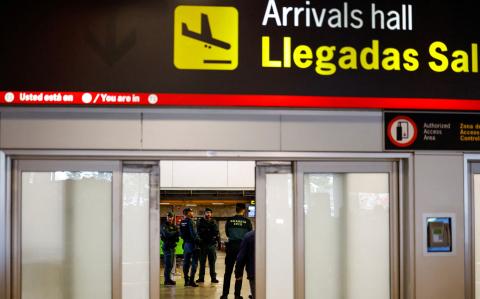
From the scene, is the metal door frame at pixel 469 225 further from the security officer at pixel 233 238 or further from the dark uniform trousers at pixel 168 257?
the dark uniform trousers at pixel 168 257

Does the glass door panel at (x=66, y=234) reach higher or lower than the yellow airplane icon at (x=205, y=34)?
lower

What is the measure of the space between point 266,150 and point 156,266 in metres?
1.45

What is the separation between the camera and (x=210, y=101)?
4.83 m

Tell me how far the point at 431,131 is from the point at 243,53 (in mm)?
1870

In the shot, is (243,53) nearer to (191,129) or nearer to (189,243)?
(191,129)

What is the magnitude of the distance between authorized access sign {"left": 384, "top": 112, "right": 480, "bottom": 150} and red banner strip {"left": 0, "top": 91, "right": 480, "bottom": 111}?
0.31 ft

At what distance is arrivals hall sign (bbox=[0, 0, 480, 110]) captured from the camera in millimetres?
4762

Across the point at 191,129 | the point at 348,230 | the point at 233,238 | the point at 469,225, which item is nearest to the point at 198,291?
the point at 233,238

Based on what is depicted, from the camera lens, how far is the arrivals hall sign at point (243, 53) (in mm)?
4762

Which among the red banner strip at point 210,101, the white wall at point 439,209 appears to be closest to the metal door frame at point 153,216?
the red banner strip at point 210,101

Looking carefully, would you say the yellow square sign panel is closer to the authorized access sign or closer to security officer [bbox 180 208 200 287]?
the authorized access sign

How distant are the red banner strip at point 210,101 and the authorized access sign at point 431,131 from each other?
0.09 m

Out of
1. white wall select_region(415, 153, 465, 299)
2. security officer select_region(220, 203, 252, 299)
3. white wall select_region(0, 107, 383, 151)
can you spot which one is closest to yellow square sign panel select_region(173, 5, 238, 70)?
white wall select_region(0, 107, 383, 151)

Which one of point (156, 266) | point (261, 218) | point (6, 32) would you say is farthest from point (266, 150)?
point (6, 32)
